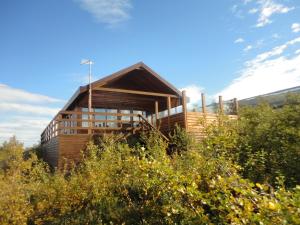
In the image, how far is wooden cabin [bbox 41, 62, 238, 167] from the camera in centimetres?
1282

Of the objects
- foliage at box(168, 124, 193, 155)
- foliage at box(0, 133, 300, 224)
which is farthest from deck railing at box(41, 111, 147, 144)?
foliage at box(0, 133, 300, 224)

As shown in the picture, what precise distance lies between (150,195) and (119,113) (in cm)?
1131

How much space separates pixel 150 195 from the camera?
4.89 m

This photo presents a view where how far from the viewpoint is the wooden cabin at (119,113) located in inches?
505

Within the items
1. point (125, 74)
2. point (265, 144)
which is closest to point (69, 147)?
point (125, 74)

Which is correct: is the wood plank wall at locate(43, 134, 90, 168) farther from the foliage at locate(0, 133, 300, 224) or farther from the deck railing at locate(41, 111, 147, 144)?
the foliage at locate(0, 133, 300, 224)

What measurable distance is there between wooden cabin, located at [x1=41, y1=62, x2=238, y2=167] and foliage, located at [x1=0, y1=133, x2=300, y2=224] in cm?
520

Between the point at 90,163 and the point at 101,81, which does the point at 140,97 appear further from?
the point at 90,163

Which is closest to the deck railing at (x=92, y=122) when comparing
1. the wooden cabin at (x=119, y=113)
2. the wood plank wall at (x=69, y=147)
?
the wooden cabin at (x=119, y=113)

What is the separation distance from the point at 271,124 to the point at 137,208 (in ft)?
17.8

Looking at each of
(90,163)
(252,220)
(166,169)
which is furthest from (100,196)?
(252,220)

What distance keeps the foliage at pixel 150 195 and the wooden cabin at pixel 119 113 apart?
17.1 feet

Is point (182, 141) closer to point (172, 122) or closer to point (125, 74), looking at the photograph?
point (172, 122)

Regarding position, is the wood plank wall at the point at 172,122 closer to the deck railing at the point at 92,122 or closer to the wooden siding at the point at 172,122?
the wooden siding at the point at 172,122
